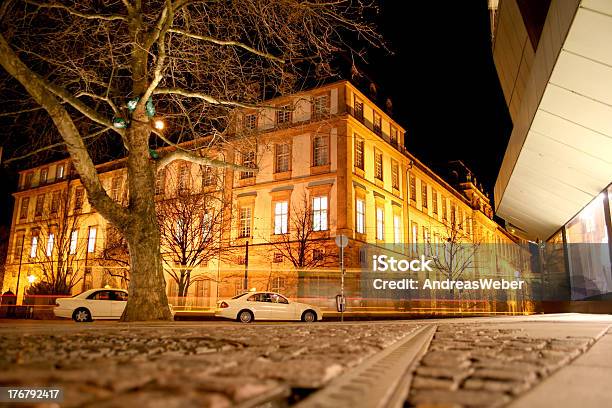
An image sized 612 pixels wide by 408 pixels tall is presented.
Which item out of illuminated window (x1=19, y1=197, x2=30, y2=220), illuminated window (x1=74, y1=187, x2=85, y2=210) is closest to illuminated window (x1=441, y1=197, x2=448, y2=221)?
illuminated window (x1=74, y1=187, x2=85, y2=210)

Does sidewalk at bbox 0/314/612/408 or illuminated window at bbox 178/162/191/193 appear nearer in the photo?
sidewalk at bbox 0/314/612/408

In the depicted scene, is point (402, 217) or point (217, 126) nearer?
point (217, 126)

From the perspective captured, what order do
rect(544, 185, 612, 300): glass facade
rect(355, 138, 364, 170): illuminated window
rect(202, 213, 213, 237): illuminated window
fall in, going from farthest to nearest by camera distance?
rect(355, 138, 364, 170): illuminated window
rect(202, 213, 213, 237): illuminated window
rect(544, 185, 612, 300): glass facade

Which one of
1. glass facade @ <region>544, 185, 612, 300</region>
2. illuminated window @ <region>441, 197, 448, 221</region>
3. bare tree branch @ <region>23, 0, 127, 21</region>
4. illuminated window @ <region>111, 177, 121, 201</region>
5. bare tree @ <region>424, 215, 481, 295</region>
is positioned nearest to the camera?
bare tree branch @ <region>23, 0, 127, 21</region>

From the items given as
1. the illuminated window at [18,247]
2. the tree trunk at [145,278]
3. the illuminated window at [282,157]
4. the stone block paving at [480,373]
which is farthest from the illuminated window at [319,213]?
the illuminated window at [18,247]

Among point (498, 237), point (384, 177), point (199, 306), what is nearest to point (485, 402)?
point (199, 306)

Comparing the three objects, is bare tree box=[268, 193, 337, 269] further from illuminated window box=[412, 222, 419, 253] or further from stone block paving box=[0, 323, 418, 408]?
stone block paving box=[0, 323, 418, 408]

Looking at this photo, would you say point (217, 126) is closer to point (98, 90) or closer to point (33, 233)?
point (98, 90)

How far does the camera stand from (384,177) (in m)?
42.7

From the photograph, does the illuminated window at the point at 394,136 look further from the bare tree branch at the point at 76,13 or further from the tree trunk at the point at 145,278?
the tree trunk at the point at 145,278

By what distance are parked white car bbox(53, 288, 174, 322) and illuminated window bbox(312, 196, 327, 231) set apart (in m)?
16.9

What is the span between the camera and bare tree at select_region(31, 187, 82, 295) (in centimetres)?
3959

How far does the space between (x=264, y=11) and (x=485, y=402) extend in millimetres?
12262

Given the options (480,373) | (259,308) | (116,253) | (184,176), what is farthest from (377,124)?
(480,373)
